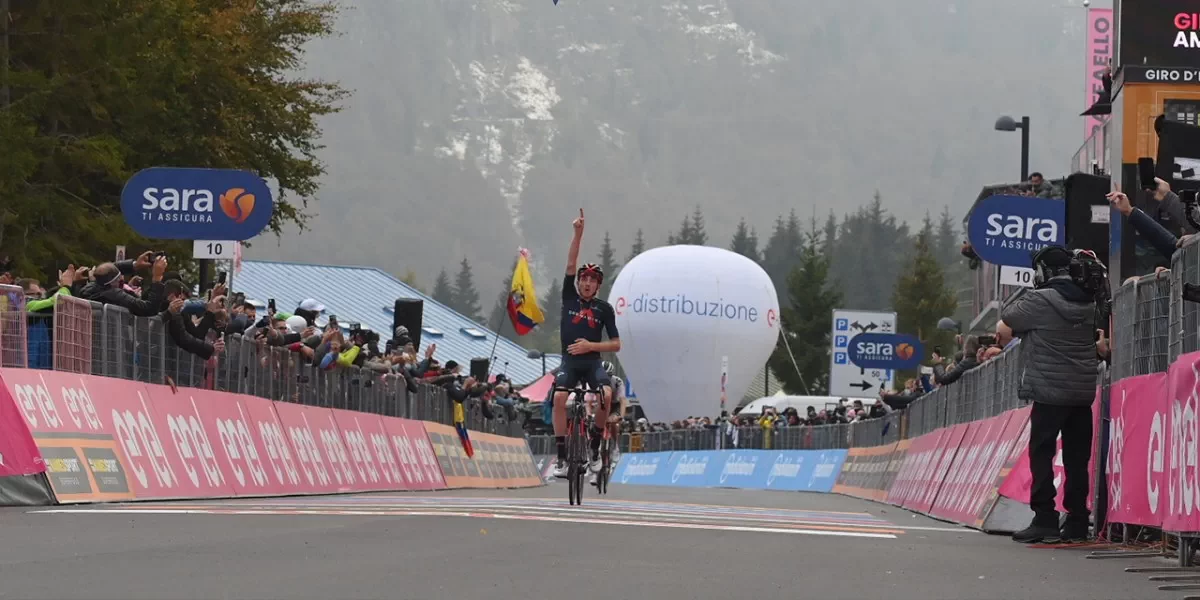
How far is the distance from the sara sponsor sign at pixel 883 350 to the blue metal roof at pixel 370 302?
135ft

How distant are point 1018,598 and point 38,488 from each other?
28.6ft

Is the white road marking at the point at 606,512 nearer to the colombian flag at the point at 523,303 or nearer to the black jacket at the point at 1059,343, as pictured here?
the black jacket at the point at 1059,343

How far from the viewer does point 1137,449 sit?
475 inches

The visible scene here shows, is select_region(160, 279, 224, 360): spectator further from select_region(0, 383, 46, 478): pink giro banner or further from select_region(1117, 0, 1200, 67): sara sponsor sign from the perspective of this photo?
select_region(1117, 0, 1200, 67): sara sponsor sign

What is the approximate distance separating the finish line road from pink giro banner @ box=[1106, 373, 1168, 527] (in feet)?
1.49

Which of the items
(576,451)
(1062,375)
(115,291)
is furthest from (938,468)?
(115,291)

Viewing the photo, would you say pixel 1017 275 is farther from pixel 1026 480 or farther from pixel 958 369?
pixel 1026 480

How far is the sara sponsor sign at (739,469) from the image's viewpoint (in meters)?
42.8

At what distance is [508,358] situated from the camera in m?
95.2

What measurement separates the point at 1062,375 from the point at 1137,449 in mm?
1300

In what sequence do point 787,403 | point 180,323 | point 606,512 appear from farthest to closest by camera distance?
point 787,403 < point 180,323 < point 606,512

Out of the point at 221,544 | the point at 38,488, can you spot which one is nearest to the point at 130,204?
the point at 38,488

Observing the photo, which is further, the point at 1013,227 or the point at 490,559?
the point at 1013,227

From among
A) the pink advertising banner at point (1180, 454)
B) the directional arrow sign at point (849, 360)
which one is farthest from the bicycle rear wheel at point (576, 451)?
the directional arrow sign at point (849, 360)
